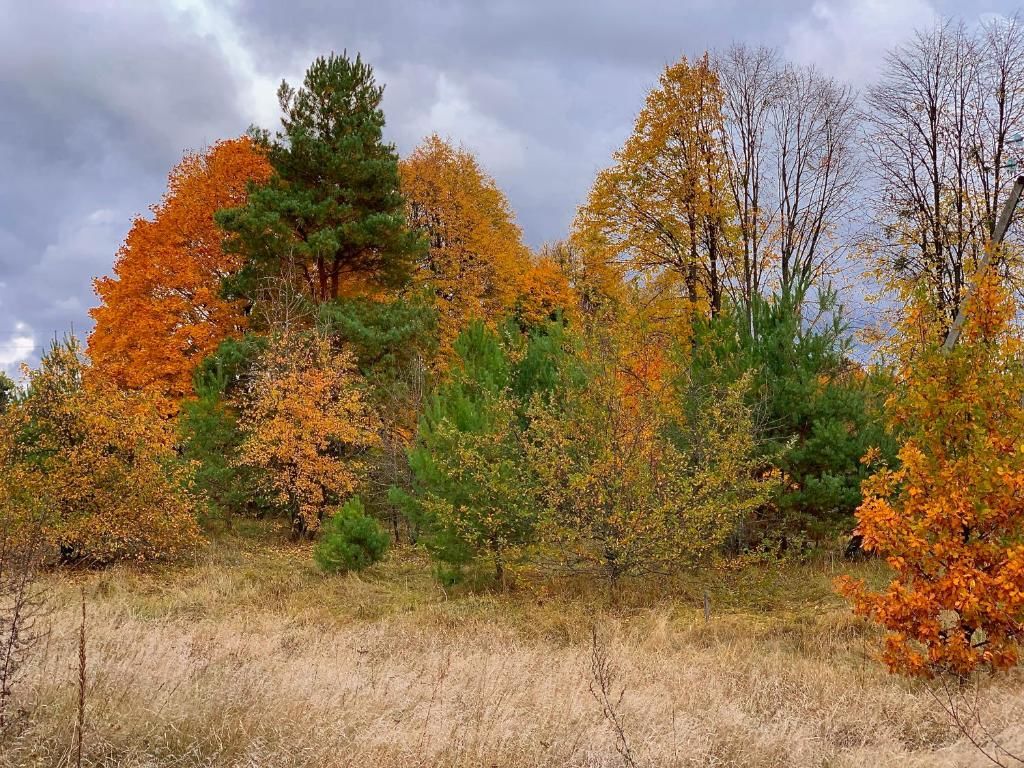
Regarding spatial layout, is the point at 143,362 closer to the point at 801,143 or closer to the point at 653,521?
the point at 653,521

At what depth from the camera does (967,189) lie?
657 inches

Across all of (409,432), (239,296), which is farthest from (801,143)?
(239,296)

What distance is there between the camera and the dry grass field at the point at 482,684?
4449mm

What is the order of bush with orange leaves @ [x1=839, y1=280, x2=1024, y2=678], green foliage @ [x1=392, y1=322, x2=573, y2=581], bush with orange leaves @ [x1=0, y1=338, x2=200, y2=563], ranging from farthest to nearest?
bush with orange leaves @ [x1=0, y1=338, x2=200, y2=563], green foliage @ [x1=392, y1=322, x2=573, y2=581], bush with orange leaves @ [x1=839, y1=280, x2=1024, y2=678]

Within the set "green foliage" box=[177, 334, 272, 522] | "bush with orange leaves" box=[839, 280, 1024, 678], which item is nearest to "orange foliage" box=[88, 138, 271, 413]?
"green foliage" box=[177, 334, 272, 522]

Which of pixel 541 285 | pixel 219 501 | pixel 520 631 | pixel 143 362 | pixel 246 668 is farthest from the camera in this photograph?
pixel 541 285

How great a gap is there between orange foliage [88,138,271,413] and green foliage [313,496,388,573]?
28.6 feet

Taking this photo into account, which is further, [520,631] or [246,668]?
[520,631]

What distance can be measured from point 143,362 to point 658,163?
565 inches

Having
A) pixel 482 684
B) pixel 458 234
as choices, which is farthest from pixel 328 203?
pixel 482 684

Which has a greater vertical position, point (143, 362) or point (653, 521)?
point (143, 362)

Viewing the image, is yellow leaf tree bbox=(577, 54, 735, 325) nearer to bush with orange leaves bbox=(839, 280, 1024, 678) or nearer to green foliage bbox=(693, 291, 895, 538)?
green foliage bbox=(693, 291, 895, 538)

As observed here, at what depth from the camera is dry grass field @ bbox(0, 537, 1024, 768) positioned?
Result: 4.45m

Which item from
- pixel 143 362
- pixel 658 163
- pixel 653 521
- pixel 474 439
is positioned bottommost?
Result: pixel 653 521
